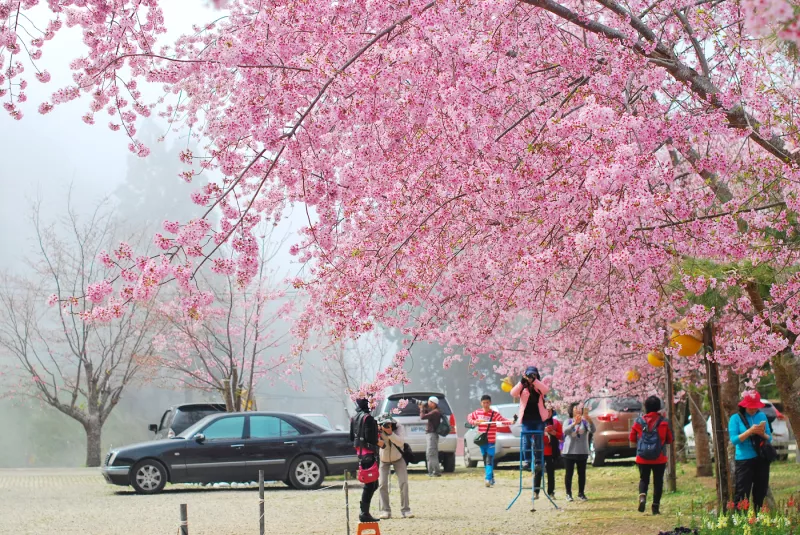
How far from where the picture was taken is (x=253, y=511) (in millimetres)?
13414

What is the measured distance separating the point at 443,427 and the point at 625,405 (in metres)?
5.08

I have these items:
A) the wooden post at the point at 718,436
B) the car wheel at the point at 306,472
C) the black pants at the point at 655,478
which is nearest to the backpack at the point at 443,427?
the car wheel at the point at 306,472

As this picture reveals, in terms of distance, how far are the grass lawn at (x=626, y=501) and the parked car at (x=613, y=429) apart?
97 centimetres

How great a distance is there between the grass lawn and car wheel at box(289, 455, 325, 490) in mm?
3960

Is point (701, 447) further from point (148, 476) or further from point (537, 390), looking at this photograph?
point (148, 476)

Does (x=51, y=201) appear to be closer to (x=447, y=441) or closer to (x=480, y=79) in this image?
(x=447, y=441)

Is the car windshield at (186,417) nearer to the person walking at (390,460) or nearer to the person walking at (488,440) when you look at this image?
the person walking at (488,440)

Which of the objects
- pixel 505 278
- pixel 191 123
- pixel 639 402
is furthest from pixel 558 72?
pixel 639 402

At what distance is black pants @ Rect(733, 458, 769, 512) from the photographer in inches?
385

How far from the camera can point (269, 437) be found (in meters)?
17.5

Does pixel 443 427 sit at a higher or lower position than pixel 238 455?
higher

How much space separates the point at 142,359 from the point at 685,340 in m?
24.7

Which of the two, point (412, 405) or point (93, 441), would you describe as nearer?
point (412, 405)

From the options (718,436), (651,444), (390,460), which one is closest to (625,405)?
(651,444)
